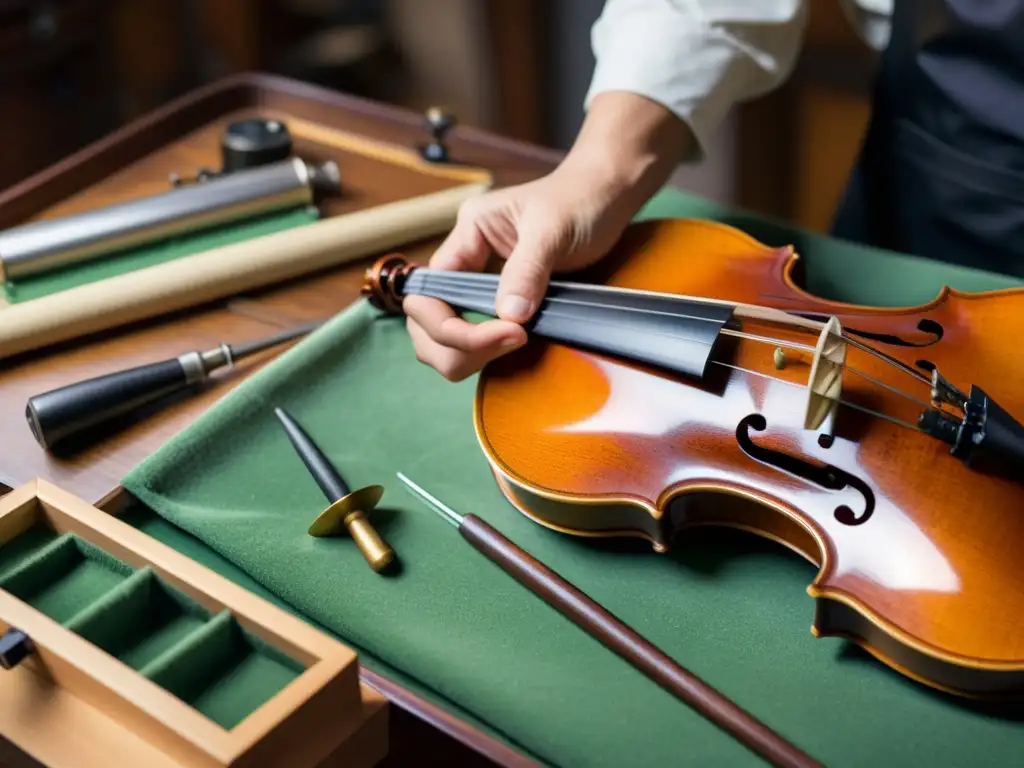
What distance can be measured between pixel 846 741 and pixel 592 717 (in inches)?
6.4

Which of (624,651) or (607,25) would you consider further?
(607,25)

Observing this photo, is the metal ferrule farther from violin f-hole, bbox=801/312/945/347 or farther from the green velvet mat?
violin f-hole, bbox=801/312/945/347

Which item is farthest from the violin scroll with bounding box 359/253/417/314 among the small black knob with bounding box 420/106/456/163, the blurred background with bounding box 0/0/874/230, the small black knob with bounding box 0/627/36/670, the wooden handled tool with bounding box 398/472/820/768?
the blurred background with bounding box 0/0/874/230

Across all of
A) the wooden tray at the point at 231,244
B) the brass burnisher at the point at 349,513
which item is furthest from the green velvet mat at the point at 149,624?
the wooden tray at the point at 231,244

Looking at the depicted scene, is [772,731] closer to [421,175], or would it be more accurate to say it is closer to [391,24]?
[421,175]

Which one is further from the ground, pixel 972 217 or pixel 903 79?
pixel 903 79

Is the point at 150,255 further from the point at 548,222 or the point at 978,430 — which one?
the point at 978,430

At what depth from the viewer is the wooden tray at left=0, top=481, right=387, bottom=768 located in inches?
23.0

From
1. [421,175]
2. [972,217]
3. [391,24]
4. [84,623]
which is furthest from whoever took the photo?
[391,24]

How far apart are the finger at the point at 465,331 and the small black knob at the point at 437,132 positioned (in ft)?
1.48

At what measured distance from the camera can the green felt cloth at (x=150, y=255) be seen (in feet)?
3.46

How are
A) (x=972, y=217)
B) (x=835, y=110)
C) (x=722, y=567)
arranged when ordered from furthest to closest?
1. (x=835, y=110)
2. (x=972, y=217)
3. (x=722, y=567)

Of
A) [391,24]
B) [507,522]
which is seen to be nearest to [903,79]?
[507,522]

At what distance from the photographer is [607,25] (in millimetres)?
1134
